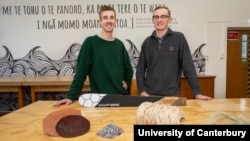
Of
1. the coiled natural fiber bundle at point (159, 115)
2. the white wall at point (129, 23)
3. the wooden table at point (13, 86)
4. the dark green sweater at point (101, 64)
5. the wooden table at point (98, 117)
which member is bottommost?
the wooden table at point (13, 86)

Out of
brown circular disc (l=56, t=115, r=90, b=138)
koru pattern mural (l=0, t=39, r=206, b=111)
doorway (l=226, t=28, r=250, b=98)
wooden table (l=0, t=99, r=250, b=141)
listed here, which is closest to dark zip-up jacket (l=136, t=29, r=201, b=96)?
wooden table (l=0, t=99, r=250, b=141)

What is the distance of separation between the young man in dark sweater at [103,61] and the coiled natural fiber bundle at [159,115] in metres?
0.87

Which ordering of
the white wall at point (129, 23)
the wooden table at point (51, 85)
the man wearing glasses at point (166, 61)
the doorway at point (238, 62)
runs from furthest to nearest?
the doorway at point (238, 62), the white wall at point (129, 23), the wooden table at point (51, 85), the man wearing glasses at point (166, 61)

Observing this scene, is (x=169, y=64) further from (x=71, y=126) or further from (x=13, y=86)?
(x=13, y=86)

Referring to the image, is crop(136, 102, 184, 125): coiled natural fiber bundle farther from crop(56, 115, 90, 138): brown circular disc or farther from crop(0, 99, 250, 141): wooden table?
crop(56, 115, 90, 138): brown circular disc

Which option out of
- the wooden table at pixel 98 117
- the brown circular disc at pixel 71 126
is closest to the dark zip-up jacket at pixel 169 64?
the wooden table at pixel 98 117

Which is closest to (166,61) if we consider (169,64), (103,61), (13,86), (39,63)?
(169,64)

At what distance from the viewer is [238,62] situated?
13.9 ft

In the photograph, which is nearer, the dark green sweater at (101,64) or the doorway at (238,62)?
the dark green sweater at (101,64)

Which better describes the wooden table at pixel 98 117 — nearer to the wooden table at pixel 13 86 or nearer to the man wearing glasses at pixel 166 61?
the man wearing glasses at pixel 166 61

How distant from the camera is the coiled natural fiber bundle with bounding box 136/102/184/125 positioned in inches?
28.9

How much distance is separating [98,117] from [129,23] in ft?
10.0

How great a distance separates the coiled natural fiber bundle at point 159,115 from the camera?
2.41 feet

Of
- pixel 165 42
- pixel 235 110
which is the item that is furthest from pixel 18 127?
pixel 165 42
